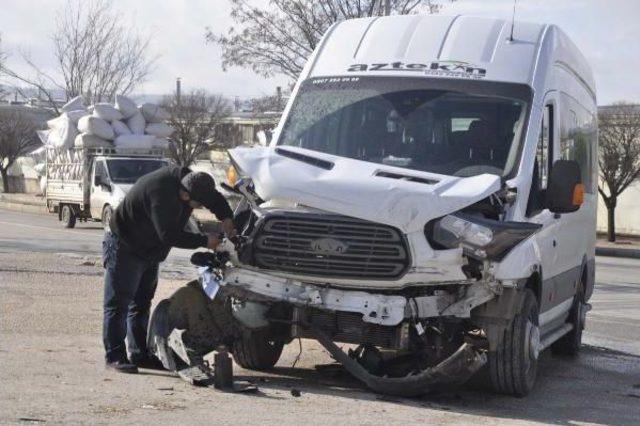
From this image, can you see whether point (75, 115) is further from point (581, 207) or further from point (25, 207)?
point (581, 207)

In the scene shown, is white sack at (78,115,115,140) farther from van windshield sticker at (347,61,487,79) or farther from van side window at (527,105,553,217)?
van side window at (527,105,553,217)

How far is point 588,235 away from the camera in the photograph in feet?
39.3

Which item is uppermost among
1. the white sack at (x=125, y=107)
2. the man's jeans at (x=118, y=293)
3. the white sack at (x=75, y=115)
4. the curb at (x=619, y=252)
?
the white sack at (x=125, y=107)

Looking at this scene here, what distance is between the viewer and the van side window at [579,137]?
10312mm

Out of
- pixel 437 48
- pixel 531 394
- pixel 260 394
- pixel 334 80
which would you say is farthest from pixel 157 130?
pixel 260 394

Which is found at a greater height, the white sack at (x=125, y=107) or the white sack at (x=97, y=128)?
the white sack at (x=125, y=107)

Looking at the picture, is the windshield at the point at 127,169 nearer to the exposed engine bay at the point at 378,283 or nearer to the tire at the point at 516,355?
the exposed engine bay at the point at 378,283

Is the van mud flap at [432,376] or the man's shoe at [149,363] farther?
the man's shoe at [149,363]

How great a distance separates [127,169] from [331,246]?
20.5 meters

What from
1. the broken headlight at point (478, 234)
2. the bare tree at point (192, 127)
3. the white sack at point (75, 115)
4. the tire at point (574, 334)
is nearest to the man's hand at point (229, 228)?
the broken headlight at point (478, 234)

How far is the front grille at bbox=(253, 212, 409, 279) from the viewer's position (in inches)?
312

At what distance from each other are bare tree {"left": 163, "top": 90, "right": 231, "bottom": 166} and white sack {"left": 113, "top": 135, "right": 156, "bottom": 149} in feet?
53.3

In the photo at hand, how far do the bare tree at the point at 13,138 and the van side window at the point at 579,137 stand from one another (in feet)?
155

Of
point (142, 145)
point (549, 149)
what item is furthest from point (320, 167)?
point (142, 145)
